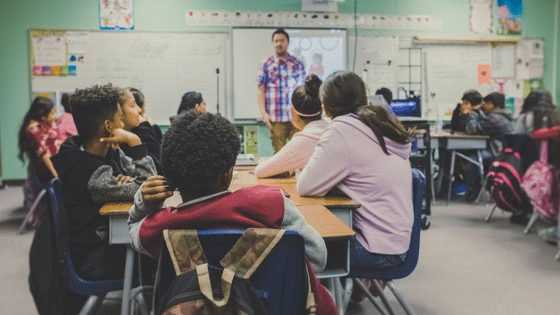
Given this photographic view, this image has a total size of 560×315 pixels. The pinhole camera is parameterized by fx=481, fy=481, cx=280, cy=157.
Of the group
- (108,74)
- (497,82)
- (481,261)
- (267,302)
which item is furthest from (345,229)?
(497,82)

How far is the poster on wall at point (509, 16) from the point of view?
696 centimetres

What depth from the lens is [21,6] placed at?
6.08m

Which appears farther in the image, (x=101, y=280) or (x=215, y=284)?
(x=101, y=280)

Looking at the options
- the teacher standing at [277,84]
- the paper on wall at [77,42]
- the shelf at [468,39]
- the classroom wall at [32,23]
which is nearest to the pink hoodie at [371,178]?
the teacher standing at [277,84]

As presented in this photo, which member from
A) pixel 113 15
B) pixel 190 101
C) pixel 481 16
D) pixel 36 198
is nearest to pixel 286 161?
pixel 190 101

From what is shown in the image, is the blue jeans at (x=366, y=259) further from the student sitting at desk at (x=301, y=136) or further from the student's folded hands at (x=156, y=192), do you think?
the student's folded hands at (x=156, y=192)

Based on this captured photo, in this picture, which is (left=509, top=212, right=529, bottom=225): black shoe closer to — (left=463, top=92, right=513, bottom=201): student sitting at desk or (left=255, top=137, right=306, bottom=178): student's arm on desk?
(left=463, top=92, right=513, bottom=201): student sitting at desk

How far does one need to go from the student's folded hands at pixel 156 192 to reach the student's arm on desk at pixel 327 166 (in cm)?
78

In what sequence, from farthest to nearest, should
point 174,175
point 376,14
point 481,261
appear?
1. point 376,14
2. point 481,261
3. point 174,175

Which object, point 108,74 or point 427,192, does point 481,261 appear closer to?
point 427,192

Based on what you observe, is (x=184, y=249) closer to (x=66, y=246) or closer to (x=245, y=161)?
(x=66, y=246)

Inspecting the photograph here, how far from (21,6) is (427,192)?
542 cm

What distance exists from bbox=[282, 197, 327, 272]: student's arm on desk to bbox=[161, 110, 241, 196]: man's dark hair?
0.56 ft

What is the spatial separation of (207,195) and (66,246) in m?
0.77
